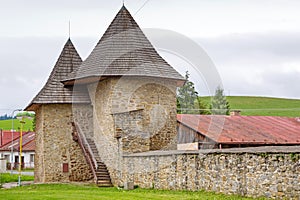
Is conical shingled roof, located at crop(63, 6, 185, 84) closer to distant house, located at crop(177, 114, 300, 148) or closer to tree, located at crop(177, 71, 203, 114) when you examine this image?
distant house, located at crop(177, 114, 300, 148)

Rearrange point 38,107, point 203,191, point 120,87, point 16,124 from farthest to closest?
point 16,124, point 38,107, point 120,87, point 203,191

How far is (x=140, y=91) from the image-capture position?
76.2 feet

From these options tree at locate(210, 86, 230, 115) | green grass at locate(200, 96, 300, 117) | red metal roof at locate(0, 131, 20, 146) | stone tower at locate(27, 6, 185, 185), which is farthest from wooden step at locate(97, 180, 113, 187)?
red metal roof at locate(0, 131, 20, 146)

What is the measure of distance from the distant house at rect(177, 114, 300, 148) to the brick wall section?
14.9ft

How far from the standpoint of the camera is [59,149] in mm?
25719

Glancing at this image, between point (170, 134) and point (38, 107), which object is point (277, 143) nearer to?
point (170, 134)

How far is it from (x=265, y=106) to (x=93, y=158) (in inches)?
1678

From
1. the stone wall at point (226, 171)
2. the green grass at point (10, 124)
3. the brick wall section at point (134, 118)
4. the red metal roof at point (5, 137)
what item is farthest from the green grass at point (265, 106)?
the stone wall at point (226, 171)

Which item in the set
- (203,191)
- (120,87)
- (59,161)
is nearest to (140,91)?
(120,87)

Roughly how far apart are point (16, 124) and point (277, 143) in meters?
63.9

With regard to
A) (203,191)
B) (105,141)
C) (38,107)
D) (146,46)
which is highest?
(146,46)

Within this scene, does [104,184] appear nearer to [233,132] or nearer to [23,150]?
[233,132]

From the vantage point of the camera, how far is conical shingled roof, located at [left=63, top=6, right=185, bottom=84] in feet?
75.7

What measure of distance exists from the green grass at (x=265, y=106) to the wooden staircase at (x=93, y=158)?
109 ft
